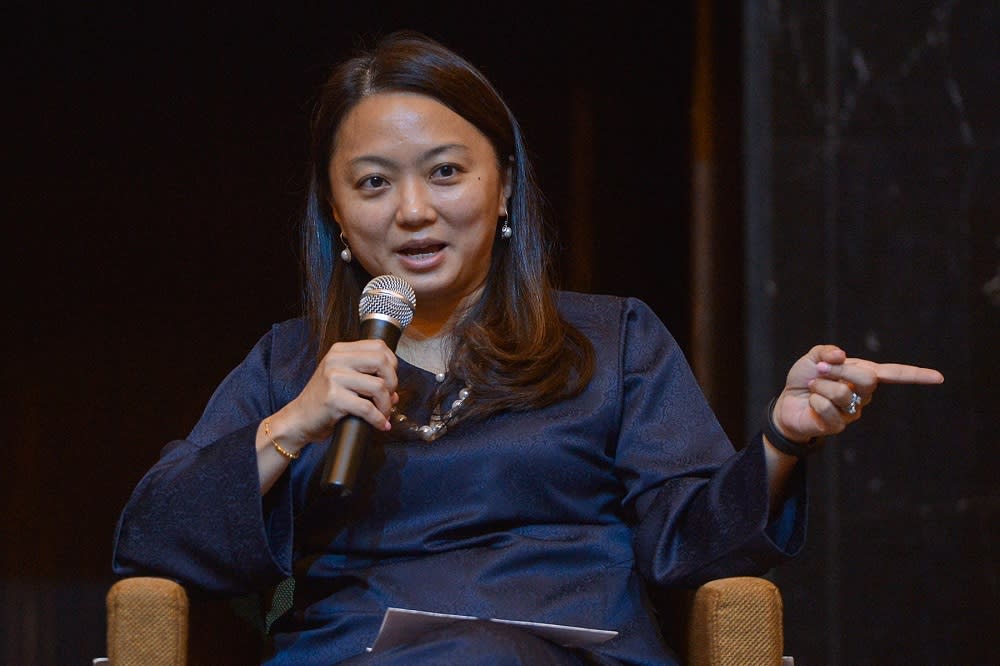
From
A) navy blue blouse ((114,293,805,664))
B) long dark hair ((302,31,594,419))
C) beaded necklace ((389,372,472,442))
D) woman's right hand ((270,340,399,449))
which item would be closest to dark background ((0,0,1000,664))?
long dark hair ((302,31,594,419))

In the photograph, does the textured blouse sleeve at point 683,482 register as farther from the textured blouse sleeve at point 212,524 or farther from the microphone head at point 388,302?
the textured blouse sleeve at point 212,524

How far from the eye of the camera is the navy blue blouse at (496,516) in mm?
1772

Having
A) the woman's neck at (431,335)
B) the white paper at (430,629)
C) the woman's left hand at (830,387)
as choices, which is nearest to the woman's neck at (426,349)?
the woman's neck at (431,335)

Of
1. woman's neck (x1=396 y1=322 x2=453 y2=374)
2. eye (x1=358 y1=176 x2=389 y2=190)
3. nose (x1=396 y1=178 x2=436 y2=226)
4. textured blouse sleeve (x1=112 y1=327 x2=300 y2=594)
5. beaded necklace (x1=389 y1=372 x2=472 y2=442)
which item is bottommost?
textured blouse sleeve (x1=112 y1=327 x2=300 y2=594)

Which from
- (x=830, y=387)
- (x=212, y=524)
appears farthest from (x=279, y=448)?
(x=830, y=387)

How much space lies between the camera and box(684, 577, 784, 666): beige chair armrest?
5.45ft

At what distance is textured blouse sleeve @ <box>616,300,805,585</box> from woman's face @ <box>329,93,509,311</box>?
292 mm

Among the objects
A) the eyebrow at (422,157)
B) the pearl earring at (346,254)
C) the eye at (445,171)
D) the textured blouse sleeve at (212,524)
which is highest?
the eyebrow at (422,157)

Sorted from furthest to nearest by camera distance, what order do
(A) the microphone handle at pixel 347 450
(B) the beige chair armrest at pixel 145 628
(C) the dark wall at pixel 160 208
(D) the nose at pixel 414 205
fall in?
(C) the dark wall at pixel 160 208, (D) the nose at pixel 414 205, (B) the beige chair armrest at pixel 145 628, (A) the microphone handle at pixel 347 450

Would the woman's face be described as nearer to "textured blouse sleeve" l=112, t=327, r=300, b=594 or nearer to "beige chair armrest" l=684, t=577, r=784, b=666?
"textured blouse sleeve" l=112, t=327, r=300, b=594

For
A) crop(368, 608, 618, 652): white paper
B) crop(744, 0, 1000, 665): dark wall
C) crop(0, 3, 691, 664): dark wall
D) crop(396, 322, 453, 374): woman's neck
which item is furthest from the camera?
crop(0, 3, 691, 664): dark wall

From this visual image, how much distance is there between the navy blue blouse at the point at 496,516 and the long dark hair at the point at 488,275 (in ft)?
0.15

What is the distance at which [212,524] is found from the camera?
1782 millimetres

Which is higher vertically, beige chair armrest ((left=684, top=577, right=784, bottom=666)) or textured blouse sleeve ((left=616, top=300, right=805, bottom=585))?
textured blouse sleeve ((left=616, top=300, right=805, bottom=585))
